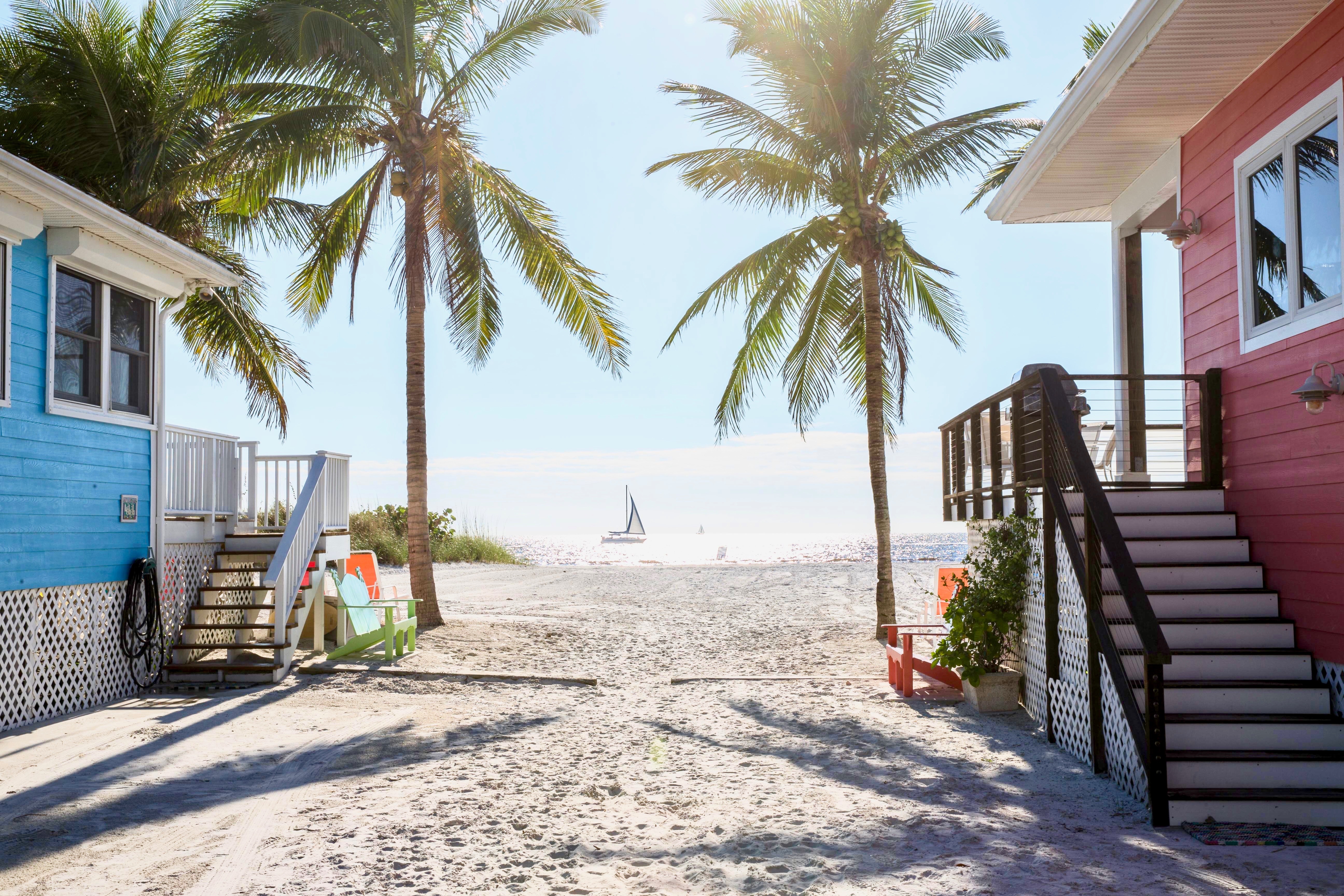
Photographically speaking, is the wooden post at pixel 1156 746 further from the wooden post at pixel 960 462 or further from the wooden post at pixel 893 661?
the wooden post at pixel 960 462

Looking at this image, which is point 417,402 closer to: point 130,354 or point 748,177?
point 130,354

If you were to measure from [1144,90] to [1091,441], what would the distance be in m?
4.27

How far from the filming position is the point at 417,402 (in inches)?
531

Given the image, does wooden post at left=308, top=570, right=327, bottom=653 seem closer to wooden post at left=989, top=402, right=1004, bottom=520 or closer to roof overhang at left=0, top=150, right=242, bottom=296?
roof overhang at left=0, top=150, right=242, bottom=296

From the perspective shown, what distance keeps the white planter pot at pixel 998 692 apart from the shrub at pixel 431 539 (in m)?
18.0

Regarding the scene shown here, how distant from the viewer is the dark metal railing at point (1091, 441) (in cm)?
729

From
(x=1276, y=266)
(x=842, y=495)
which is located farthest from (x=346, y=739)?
(x=842, y=495)

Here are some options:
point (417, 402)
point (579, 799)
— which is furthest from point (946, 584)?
point (417, 402)

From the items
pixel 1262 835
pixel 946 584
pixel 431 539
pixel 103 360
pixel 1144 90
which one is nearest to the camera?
pixel 1262 835

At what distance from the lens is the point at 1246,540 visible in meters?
6.76

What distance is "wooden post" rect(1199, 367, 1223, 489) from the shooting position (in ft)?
23.7

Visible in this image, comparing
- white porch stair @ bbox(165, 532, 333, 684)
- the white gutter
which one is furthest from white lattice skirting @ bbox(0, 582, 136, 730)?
the white gutter

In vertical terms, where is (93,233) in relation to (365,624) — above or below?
above

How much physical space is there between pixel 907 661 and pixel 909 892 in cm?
490
